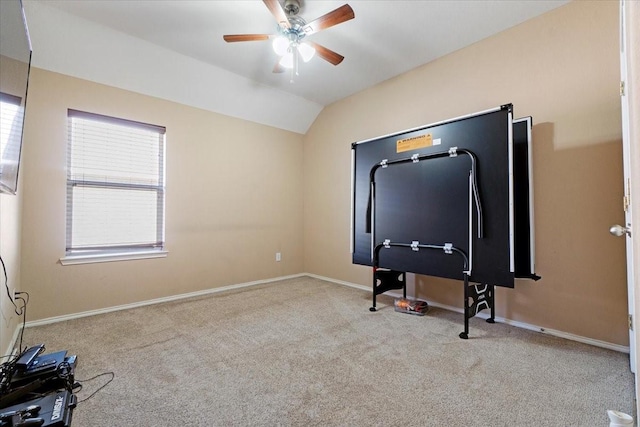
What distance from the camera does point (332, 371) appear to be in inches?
73.2

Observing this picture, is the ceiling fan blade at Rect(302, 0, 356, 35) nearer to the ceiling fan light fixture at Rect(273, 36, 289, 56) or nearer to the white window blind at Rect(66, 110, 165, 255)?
the ceiling fan light fixture at Rect(273, 36, 289, 56)

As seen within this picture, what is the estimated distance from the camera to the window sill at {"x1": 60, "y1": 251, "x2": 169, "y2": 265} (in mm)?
2838

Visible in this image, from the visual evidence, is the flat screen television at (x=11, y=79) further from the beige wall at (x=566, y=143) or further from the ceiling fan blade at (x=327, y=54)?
the beige wall at (x=566, y=143)

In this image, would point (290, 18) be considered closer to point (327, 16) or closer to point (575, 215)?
point (327, 16)

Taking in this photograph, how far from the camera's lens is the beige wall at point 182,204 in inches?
106

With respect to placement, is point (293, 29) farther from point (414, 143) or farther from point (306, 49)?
point (414, 143)

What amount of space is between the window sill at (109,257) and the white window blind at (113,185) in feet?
0.30

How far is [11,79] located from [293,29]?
186cm

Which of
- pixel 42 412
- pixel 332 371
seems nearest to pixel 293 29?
pixel 332 371

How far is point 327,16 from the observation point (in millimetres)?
2086

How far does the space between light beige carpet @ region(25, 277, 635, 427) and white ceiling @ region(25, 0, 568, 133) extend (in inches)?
105

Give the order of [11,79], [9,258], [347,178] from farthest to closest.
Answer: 1. [347,178]
2. [9,258]
3. [11,79]

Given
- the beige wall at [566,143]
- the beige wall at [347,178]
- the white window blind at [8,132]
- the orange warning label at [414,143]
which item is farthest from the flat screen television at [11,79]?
the beige wall at [566,143]

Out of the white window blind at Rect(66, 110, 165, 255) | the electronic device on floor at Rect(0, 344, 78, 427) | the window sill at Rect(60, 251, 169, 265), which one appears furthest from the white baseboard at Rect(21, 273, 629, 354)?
the electronic device on floor at Rect(0, 344, 78, 427)
